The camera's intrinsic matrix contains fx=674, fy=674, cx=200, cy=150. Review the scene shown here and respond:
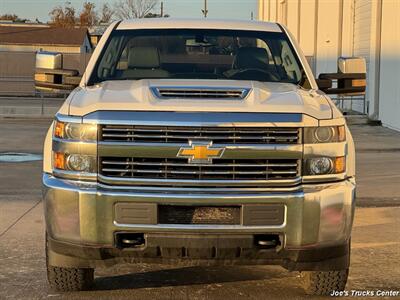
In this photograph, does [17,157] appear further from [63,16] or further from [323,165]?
[63,16]

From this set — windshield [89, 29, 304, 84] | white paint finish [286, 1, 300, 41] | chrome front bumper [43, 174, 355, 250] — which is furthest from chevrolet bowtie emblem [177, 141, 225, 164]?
white paint finish [286, 1, 300, 41]

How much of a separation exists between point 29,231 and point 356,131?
41.0 ft

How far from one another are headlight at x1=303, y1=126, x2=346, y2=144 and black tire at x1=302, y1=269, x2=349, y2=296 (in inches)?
41.8

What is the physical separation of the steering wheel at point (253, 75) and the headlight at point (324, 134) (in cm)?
141

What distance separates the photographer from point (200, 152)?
13.9 feet

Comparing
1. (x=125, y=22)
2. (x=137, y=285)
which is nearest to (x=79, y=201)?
(x=137, y=285)

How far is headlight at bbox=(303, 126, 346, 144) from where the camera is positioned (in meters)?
4.31

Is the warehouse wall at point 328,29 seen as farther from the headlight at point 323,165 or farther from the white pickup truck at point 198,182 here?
the white pickup truck at point 198,182

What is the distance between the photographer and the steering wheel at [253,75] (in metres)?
5.71

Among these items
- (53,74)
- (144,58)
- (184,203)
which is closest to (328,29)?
(144,58)

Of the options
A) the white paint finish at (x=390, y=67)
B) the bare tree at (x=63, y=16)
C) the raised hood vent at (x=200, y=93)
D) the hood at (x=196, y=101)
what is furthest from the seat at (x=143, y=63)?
the bare tree at (x=63, y=16)

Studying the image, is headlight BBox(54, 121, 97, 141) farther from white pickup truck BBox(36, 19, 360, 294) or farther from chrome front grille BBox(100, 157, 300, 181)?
chrome front grille BBox(100, 157, 300, 181)

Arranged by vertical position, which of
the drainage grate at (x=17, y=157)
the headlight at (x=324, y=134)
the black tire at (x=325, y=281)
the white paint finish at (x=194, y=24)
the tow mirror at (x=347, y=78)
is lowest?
the drainage grate at (x=17, y=157)

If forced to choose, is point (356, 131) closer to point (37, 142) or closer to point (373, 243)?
point (37, 142)
